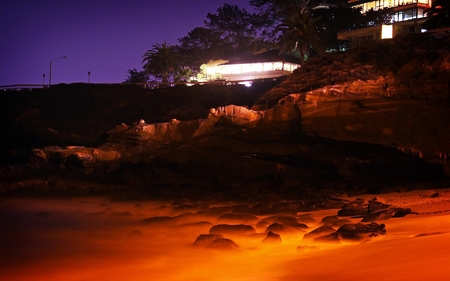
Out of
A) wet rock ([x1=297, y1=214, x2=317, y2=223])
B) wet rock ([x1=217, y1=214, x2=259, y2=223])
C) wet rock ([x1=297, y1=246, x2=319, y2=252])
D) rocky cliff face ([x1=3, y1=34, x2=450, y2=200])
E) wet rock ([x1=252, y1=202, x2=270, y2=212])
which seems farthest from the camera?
rocky cliff face ([x1=3, y1=34, x2=450, y2=200])

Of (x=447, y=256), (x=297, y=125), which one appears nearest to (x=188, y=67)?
(x=297, y=125)

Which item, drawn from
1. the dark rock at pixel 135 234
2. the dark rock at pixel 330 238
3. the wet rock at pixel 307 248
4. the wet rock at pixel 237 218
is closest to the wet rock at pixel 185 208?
the wet rock at pixel 237 218

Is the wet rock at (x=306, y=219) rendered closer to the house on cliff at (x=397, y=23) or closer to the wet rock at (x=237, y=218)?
the wet rock at (x=237, y=218)

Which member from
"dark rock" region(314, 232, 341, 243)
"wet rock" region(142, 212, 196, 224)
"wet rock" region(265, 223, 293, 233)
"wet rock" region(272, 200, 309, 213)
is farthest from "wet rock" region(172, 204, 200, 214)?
"dark rock" region(314, 232, 341, 243)

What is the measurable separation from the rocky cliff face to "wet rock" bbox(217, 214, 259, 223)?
22.4 ft

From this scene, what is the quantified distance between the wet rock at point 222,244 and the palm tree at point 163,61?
41.6 meters

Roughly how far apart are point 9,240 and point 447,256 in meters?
13.5

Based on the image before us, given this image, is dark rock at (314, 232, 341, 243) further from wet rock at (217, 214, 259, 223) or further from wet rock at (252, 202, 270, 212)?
wet rock at (252, 202, 270, 212)

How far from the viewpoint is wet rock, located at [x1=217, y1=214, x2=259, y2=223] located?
18.2 m

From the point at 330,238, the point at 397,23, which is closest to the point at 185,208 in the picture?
the point at 330,238

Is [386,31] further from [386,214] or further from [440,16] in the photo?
[386,214]

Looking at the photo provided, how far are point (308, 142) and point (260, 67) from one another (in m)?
23.2

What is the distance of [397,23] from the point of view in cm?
4488

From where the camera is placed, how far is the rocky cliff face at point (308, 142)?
24.1m
